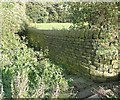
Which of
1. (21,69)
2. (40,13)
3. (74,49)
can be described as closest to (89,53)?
(74,49)

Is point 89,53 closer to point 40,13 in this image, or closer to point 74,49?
point 74,49

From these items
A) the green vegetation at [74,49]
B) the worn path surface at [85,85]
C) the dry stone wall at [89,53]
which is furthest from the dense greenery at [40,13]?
the worn path surface at [85,85]

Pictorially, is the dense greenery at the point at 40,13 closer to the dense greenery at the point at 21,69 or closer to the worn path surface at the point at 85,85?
the dense greenery at the point at 21,69

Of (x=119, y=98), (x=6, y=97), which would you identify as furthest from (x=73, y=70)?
(x=119, y=98)

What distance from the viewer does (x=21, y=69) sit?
6.19 metres

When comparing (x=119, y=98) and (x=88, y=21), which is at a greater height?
(x=88, y=21)

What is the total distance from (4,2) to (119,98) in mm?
5196

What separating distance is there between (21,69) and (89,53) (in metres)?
1.83

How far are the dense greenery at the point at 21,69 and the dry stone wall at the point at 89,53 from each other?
72 centimetres

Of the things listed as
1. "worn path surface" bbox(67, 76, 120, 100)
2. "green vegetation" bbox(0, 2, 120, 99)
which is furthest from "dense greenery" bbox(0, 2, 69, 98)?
"worn path surface" bbox(67, 76, 120, 100)

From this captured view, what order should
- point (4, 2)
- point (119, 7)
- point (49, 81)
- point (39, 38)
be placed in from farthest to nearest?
point (39, 38)
point (4, 2)
point (119, 7)
point (49, 81)

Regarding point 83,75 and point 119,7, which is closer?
point 119,7

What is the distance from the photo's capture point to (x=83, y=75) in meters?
7.51

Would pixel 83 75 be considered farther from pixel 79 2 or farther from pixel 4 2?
pixel 4 2
